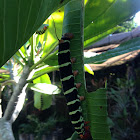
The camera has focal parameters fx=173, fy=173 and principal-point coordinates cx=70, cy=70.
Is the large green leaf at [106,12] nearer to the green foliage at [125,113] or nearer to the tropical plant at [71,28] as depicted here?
the tropical plant at [71,28]

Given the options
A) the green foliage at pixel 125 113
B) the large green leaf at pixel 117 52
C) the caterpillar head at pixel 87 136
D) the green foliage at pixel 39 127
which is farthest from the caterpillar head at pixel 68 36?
the green foliage at pixel 39 127

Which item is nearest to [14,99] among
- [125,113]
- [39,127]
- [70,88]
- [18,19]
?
[70,88]

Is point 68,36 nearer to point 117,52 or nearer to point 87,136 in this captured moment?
point 117,52

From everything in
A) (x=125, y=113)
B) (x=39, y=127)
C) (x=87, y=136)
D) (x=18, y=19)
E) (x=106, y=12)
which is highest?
(x=106, y=12)

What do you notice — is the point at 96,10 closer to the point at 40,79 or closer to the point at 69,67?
the point at 69,67

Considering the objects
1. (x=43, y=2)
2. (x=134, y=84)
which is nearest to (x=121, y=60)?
(x=134, y=84)

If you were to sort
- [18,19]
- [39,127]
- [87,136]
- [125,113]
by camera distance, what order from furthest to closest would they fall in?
[39,127] < [125,113] < [87,136] < [18,19]

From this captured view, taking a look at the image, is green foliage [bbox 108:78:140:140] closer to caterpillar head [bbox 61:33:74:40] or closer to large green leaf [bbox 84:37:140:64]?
large green leaf [bbox 84:37:140:64]

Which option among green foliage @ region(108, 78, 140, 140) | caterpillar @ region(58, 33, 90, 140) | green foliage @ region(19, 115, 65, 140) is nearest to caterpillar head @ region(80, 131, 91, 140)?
caterpillar @ region(58, 33, 90, 140)
